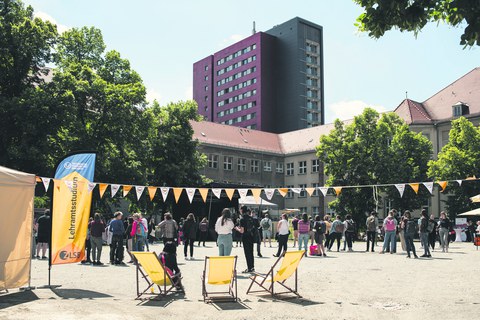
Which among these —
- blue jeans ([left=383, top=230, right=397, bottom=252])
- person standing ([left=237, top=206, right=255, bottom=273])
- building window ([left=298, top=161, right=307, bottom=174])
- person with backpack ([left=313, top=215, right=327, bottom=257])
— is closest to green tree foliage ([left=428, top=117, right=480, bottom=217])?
building window ([left=298, top=161, right=307, bottom=174])

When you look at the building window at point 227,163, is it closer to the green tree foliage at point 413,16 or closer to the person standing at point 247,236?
the person standing at point 247,236

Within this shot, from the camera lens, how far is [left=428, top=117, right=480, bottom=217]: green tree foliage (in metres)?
47.2

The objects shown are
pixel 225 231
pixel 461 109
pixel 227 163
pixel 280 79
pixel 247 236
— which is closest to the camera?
pixel 225 231

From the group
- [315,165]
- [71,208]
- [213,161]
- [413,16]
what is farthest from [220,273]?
[315,165]

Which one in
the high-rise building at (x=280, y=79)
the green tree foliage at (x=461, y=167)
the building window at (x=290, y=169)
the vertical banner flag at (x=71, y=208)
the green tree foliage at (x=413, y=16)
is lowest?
the vertical banner flag at (x=71, y=208)

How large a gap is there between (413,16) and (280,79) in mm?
95200

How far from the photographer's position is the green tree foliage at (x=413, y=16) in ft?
20.9

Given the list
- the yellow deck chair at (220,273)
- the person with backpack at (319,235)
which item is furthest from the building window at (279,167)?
the yellow deck chair at (220,273)

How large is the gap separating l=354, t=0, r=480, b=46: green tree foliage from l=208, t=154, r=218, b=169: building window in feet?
193

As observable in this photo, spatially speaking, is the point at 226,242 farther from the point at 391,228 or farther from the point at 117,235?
the point at 391,228

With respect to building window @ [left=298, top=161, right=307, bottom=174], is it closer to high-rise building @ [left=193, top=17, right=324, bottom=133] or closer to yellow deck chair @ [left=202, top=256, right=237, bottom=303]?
high-rise building @ [left=193, top=17, right=324, bottom=133]

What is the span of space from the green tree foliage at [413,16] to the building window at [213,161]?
193ft

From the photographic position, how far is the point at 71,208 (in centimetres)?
1255

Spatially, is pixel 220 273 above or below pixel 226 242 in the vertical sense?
below
